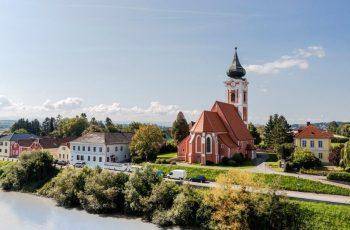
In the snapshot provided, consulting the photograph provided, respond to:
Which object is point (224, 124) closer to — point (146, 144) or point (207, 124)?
point (207, 124)

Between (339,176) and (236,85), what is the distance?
2828 centimetres

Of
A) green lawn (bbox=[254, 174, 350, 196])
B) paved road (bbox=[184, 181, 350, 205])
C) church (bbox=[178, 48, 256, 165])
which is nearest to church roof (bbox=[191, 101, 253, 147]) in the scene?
A: church (bbox=[178, 48, 256, 165])

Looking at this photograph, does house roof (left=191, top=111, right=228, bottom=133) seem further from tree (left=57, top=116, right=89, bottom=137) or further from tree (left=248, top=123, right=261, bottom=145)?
tree (left=57, top=116, right=89, bottom=137)

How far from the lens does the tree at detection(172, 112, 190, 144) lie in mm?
66562

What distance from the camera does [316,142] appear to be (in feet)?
163

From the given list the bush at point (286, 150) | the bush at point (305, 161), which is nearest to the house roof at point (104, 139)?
the bush at point (286, 150)

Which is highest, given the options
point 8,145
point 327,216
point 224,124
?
point 224,124

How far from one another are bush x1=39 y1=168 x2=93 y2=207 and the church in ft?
51.0

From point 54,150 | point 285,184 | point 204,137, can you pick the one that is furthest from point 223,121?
point 54,150

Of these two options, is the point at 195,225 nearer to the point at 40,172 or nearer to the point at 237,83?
the point at 40,172

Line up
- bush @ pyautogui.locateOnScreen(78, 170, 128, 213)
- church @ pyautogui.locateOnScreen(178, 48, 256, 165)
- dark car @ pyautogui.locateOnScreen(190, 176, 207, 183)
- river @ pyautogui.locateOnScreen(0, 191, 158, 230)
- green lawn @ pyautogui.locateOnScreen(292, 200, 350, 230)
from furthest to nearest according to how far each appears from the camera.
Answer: church @ pyautogui.locateOnScreen(178, 48, 256, 165)
dark car @ pyautogui.locateOnScreen(190, 176, 207, 183)
bush @ pyautogui.locateOnScreen(78, 170, 128, 213)
river @ pyautogui.locateOnScreen(0, 191, 158, 230)
green lawn @ pyautogui.locateOnScreen(292, 200, 350, 230)

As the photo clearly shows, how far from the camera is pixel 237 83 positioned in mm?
62531

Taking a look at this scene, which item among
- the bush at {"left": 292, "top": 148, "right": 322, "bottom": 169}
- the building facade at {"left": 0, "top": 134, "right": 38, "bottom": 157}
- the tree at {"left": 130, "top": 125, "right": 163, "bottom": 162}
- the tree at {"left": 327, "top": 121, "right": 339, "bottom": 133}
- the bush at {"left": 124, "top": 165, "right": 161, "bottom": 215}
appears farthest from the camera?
the tree at {"left": 327, "top": 121, "right": 339, "bottom": 133}

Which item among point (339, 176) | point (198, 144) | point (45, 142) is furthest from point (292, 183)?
point (45, 142)
